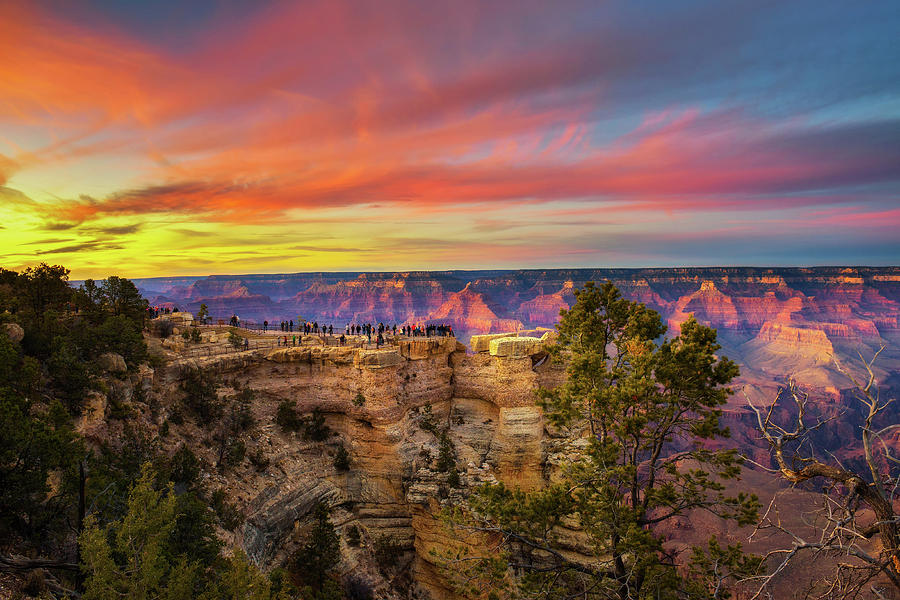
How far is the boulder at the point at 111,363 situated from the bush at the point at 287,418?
990cm

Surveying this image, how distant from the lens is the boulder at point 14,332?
1967cm

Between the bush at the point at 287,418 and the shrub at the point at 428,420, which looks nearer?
the bush at the point at 287,418

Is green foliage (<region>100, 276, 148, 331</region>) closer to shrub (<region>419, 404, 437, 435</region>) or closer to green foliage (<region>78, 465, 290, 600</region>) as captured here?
green foliage (<region>78, 465, 290, 600</region>)

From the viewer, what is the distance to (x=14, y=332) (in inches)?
788

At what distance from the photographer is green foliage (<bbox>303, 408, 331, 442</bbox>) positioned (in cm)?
3097

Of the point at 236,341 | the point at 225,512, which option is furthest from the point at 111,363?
the point at 236,341

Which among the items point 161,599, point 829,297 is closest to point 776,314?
point 829,297

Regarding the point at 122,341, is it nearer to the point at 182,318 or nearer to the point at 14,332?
the point at 14,332

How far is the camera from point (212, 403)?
26.7 metres

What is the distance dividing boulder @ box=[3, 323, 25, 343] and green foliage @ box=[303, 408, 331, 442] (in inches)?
622

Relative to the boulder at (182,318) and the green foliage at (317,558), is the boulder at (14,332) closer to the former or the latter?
the green foliage at (317,558)

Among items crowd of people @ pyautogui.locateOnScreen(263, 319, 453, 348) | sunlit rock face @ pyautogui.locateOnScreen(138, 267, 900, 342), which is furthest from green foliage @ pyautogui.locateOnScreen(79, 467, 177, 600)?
sunlit rock face @ pyautogui.locateOnScreen(138, 267, 900, 342)

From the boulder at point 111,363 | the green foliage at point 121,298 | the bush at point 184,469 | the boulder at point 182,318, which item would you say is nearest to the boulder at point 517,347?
the bush at point 184,469

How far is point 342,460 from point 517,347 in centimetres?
1457
